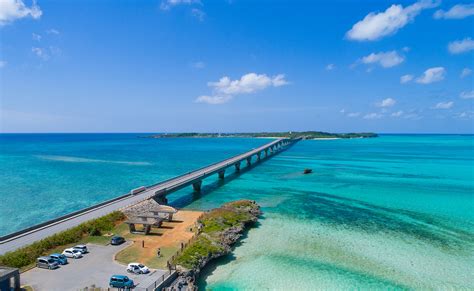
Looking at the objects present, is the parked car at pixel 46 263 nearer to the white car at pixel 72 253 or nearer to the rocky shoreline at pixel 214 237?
the white car at pixel 72 253

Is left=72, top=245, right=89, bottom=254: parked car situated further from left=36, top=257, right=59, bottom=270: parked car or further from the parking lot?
left=36, top=257, right=59, bottom=270: parked car

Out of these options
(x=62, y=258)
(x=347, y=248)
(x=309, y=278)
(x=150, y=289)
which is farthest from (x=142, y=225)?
(x=347, y=248)

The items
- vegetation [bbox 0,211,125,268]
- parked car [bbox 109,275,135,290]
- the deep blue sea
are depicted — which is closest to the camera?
parked car [bbox 109,275,135,290]

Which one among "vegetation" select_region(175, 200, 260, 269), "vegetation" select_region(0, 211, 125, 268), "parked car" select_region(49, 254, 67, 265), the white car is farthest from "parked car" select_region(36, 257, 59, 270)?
"vegetation" select_region(175, 200, 260, 269)

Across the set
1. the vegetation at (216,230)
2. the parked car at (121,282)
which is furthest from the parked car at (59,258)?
the vegetation at (216,230)

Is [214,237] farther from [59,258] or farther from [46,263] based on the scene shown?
[46,263]

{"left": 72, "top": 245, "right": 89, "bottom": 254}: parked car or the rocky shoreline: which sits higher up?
{"left": 72, "top": 245, "right": 89, "bottom": 254}: parked car

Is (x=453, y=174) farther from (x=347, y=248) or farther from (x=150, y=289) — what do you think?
(x=150, y=289)
